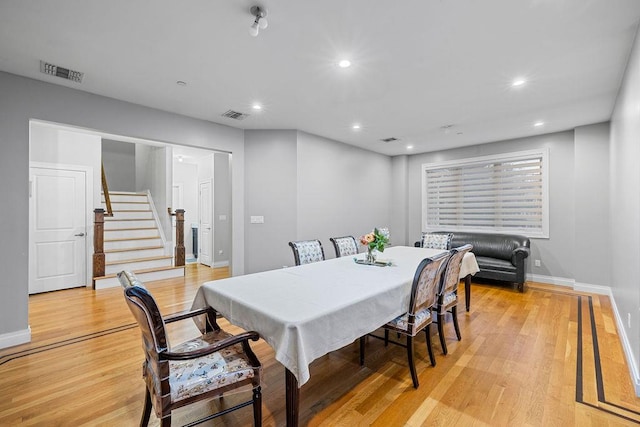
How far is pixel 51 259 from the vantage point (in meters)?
4.69

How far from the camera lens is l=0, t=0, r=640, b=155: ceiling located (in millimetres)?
1983

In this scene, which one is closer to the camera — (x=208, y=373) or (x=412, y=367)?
(x=208, y=373)

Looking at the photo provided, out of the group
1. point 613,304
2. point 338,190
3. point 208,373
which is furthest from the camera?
point 338,190

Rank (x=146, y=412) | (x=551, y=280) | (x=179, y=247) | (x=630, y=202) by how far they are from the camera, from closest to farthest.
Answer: (x=146, y=412) → (x=630, y=202) → (x=551, y=280) → (x=179, y=247)

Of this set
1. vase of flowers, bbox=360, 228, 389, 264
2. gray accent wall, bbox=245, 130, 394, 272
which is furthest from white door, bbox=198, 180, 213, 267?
vase of flowers, bbox=360, 228, 389, 264

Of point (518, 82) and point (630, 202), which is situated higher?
point (518, 82)

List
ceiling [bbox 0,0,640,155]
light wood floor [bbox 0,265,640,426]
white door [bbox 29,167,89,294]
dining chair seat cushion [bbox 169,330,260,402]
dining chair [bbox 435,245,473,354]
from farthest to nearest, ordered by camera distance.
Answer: white door [bbox 29,167,89,294] → dining chair [bbox 435,245,473,354] → ceiling [bbox 0,0,640,155] → light wood floor [bbox 0,265,640,426] → dining chair seat cushion [bbox 169,330,260,402]

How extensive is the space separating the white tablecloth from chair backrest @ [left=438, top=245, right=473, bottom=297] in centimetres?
31

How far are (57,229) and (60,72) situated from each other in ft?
10.1

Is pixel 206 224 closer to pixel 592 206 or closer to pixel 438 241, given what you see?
pixel 438 241

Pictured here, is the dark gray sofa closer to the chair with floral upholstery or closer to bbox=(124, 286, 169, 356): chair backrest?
the chair with floral upholstery

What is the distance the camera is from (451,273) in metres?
2.77

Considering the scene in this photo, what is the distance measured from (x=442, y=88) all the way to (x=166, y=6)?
270cm

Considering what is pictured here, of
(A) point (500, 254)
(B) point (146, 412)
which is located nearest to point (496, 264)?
(A) point (500, 254)
